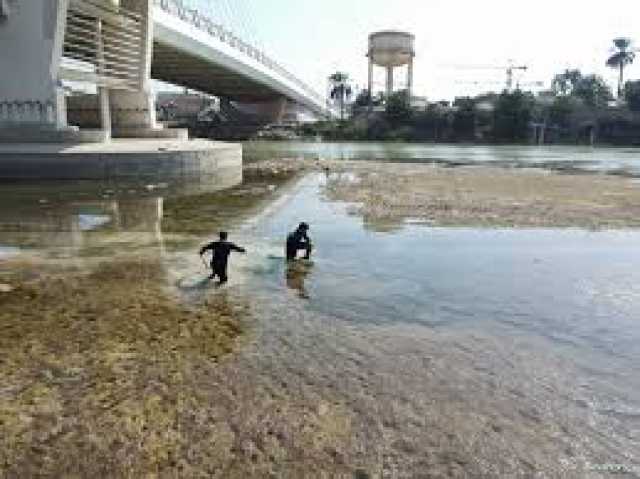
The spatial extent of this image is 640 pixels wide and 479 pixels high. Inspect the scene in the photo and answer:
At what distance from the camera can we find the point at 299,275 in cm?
1397

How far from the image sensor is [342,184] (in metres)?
35.0

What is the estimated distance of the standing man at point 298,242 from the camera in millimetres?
14914

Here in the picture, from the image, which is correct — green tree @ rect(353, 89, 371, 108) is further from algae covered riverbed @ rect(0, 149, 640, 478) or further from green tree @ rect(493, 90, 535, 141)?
algae covered riverbed @ rect(0, 149, 640, 478)

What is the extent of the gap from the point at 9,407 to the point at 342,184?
2830 cm

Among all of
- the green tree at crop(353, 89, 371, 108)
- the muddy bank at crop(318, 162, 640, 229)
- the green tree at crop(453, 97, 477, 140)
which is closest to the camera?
the muddy bank at crop(318, 162, 640, 229)

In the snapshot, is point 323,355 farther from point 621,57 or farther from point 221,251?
point 621,57

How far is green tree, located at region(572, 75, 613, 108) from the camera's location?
126 metres

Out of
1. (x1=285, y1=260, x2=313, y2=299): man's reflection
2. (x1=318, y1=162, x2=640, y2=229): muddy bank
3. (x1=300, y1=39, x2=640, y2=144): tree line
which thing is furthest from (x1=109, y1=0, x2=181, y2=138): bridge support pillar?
(x1=300, y1=39, x2=640, y2=144): tree line

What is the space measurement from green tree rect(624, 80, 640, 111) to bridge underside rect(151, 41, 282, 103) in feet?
190

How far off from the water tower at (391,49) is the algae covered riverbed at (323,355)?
483ft

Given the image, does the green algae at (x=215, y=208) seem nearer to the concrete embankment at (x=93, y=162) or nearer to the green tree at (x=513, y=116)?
the concrete embankment at (x=93, y=162)

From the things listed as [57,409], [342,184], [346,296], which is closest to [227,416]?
[57,409]

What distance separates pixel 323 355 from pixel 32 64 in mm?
31635

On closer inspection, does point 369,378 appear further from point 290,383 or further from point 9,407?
point 9,407
